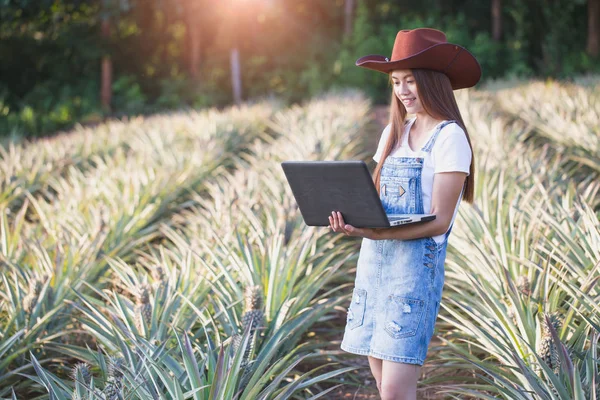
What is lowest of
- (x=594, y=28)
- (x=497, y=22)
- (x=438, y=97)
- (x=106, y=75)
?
(x=106, y=75)

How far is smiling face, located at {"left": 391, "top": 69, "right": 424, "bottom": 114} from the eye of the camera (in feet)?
7.69

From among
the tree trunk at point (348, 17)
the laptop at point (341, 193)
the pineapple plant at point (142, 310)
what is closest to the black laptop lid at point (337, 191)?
the laptop at point (341, 193)

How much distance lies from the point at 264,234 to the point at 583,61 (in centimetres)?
2238

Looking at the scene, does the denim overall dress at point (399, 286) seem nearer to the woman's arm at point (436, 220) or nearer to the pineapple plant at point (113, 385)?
the woman's arm at point (436, 220)

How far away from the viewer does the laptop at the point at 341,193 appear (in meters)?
2.07

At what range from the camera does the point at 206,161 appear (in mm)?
7715

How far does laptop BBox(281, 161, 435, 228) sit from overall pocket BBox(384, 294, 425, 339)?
0.25 meters

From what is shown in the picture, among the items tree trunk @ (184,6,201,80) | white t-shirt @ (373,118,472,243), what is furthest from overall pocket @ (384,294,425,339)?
tree trunk @ (184,6,201,80)

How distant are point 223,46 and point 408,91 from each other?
26.7m

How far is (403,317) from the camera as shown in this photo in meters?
2.20

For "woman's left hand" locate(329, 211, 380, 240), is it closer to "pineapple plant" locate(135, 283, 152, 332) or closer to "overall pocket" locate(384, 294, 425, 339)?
"overall pocket" locate(384, 294, 425, 339)

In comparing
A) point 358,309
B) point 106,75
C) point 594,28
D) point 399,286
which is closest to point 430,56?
point 399,286

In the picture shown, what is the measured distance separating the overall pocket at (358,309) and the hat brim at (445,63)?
0.72 meters

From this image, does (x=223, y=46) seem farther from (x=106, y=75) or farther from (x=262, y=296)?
(x=262, y=296)
